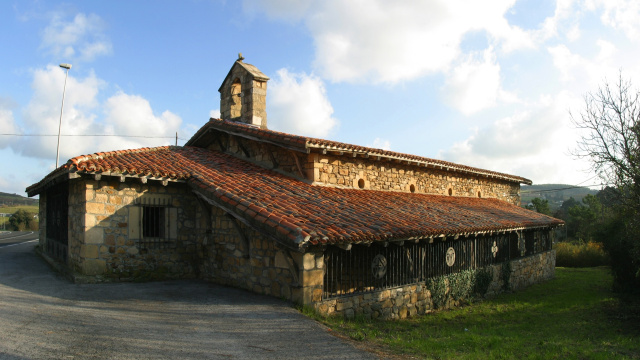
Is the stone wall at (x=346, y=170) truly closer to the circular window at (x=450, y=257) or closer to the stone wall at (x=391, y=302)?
the circular window at (x=450, y=257)

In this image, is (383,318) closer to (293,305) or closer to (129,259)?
(293,305)

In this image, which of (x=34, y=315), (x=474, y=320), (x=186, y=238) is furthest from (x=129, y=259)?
(x=474, y=320)

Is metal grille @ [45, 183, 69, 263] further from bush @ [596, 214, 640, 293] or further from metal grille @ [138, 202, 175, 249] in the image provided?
bush @ [596, 214, 640, 293]

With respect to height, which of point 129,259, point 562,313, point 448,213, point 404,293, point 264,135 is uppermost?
point 264,135

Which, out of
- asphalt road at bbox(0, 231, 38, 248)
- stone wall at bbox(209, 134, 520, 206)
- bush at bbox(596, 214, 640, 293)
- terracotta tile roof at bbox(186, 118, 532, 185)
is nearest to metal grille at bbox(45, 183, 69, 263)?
terracotta tile roof at bbox(186, 118, 532, 185)

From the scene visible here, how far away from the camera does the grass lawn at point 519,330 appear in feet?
22.0

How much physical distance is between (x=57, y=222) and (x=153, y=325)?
8223 millimetres

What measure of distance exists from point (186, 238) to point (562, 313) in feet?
33.6

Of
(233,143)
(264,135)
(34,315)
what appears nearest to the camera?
(34,315)

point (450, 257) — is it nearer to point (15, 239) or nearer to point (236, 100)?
point (236, 100)

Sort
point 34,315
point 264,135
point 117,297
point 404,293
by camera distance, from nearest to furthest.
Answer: point 34,315 < point 117,297 < point 404,293 < point 264,135

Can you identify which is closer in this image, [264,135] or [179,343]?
[179,343]

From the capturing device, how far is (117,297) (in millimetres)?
7930

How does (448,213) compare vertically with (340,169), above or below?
below
